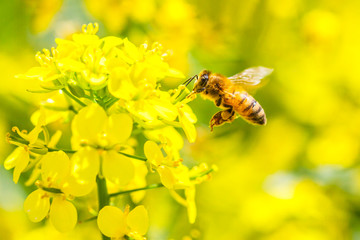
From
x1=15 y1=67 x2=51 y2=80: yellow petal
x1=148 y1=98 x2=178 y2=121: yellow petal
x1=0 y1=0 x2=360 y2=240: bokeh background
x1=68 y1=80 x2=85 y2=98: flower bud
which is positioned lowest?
x1=0 y1=0 x2=360 y2=240: bokeh background

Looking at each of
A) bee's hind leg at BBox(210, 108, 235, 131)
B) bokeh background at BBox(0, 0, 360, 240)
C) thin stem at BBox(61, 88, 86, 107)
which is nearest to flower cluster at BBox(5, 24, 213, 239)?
thin stem at BBox(61, 88, 86, 107)

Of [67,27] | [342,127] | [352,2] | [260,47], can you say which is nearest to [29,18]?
[67,27]

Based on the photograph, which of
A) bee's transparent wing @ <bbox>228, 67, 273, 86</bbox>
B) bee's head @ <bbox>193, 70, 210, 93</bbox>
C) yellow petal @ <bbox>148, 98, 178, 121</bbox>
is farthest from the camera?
bee's transparent wing @ <bbox>228, 67, 273, 86</bbox>

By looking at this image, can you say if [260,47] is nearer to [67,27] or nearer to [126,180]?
[67,27]

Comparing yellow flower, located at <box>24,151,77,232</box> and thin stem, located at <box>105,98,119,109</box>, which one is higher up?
thin stem, located at <box>105,98,119,109</box>

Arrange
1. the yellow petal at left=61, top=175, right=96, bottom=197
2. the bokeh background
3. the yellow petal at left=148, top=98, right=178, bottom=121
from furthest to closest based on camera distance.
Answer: the bokeh background → the yellow petal at left=148, top=98, right=178, bottom=121 → the yellow petal at left=61, top=175, right=96, bottom=197

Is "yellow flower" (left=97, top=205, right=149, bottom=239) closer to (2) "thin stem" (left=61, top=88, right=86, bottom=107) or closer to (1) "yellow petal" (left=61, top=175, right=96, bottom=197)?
(1) "yellow petal" (left=61, top=175, right=96, bottom=197)

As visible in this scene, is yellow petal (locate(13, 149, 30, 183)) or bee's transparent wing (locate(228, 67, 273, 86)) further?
bee's transparent wing (locate(228, 67, 273, 86))
